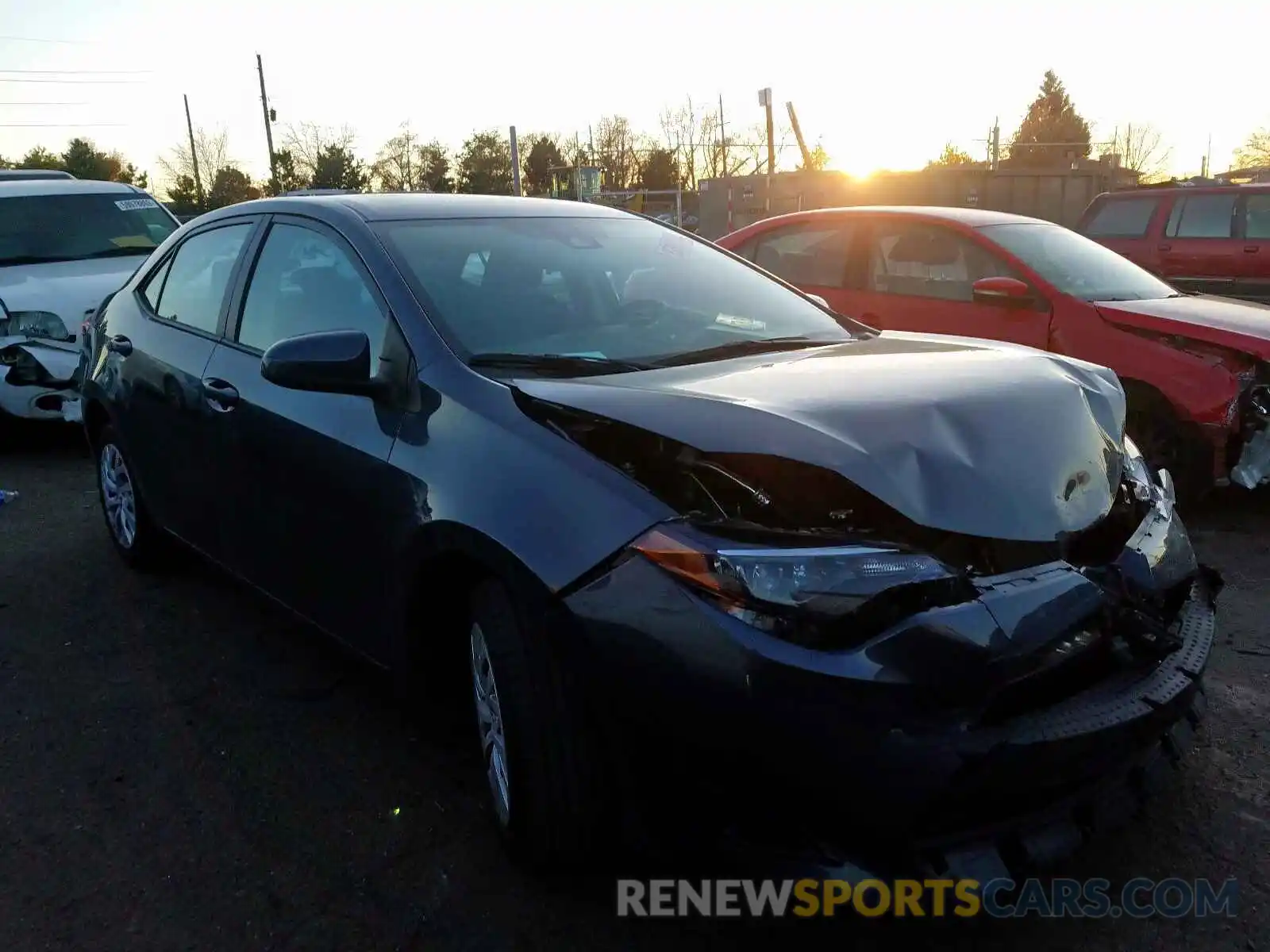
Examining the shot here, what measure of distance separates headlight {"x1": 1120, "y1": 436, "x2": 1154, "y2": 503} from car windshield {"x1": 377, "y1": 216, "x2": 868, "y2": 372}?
0.92 metres

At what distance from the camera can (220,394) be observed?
353 cm

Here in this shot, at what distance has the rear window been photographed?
1136cm

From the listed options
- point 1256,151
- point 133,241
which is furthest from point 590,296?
point 1256,151

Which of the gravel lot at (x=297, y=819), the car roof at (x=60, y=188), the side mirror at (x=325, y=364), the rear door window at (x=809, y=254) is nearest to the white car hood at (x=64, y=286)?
the car roof at (x=60, y=188)

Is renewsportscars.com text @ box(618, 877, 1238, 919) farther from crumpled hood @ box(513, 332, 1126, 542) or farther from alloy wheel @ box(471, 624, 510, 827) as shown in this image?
crumpled hood @ box(513, 332, 1126, 542)

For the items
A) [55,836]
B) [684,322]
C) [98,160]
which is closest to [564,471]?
[684,322]

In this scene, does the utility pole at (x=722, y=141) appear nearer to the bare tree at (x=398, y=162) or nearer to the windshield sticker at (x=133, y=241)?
the bare tree at (x=398, y=162)

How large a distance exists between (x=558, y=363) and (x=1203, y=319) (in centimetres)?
396

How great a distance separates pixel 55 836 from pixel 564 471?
174 centimetres

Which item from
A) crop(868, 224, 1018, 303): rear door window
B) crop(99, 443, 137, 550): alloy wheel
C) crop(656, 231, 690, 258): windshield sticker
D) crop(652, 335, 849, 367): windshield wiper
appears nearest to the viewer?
crop(652, 335, 849, 367): windshield wiper

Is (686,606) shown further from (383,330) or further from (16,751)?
(16,751)

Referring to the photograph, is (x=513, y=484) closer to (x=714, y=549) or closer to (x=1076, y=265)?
(x=714, y=549)

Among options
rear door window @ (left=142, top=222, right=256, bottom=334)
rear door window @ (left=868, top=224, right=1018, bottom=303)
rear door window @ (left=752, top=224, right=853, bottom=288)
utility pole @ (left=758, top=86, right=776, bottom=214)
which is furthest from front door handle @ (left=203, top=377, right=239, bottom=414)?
utility pole @ (left=758, top=86, right=776, bottom=214)

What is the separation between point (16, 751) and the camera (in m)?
3.26
